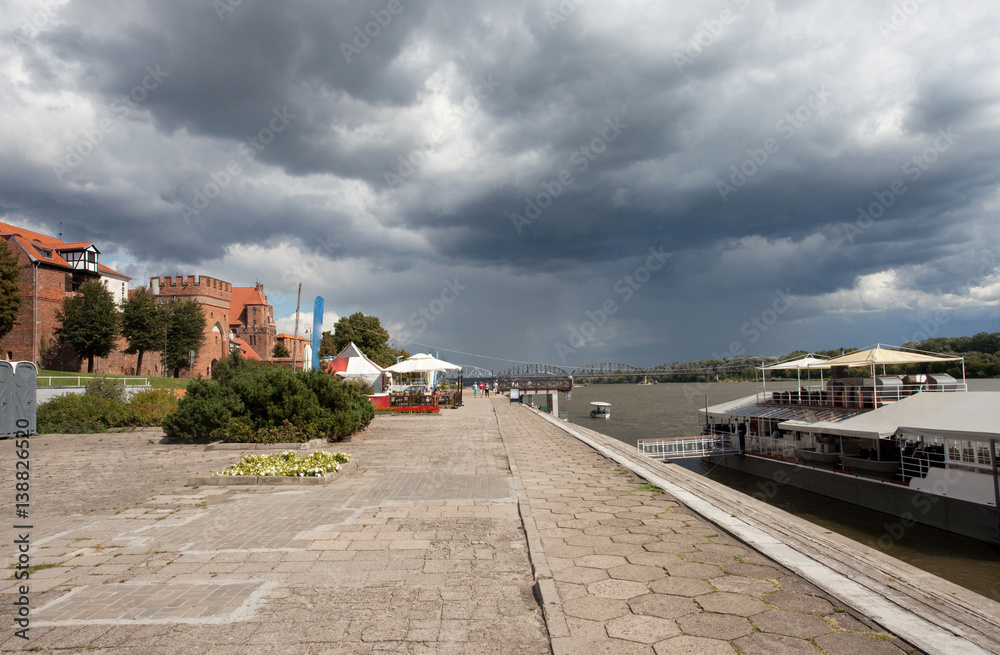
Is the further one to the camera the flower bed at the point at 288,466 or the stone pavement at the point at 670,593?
the flower bed at the point at 288,466

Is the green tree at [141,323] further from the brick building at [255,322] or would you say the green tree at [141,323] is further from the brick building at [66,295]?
the brick building at [255,322]

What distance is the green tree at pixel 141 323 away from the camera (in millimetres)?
47312

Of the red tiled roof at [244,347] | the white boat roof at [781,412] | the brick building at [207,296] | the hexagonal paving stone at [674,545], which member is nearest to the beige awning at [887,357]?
the white boat roof at [781,412]

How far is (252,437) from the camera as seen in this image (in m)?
13.5

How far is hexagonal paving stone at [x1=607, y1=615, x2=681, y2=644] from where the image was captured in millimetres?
3279

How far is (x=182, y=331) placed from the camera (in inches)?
2057

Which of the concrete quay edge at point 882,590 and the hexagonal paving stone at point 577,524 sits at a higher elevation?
the concrete quay edge at point 882,590

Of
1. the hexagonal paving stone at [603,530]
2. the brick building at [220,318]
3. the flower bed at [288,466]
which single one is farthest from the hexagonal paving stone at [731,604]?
the brick building at [220,318]

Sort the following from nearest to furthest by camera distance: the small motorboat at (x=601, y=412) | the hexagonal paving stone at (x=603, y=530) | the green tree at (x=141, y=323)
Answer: the hexagonal paving stone at (x=603, y=530) → the green tree at (x=141, y=323) → the small motorboat at (x=601, y=412)

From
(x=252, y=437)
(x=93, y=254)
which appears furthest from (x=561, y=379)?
(x=252, y=437)

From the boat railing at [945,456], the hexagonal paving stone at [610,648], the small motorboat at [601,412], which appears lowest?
the small motorboat at [601,412]

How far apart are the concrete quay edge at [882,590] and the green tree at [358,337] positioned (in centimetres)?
6285

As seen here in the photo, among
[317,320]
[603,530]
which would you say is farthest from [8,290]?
[603,530]

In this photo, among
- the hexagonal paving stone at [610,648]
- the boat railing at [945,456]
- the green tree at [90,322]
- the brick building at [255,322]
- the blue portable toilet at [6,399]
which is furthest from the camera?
the brick building at [255,322]
